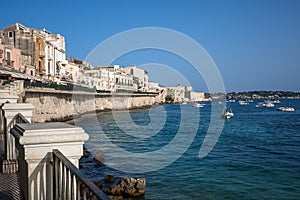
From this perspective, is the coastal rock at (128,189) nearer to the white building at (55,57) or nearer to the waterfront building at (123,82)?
the white building at (55,57)

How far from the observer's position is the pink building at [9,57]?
32.3 meters

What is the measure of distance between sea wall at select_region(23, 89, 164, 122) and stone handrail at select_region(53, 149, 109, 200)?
23.1 m

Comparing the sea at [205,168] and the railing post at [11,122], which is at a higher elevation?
the railing post at [11,122]

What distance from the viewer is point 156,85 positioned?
482 ft

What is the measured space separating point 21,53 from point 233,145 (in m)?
28.1

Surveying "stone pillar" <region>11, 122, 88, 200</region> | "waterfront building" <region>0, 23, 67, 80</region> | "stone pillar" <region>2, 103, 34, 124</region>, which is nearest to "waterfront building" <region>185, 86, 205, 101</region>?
"waterfront building" <region>0, 23, 67, 80</region>

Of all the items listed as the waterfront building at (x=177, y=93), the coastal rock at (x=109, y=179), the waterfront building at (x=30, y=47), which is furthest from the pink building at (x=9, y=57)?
the waterfront building at (x=177, y=93)

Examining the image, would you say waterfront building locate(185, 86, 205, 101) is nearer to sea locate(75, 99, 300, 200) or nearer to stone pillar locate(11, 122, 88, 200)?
sea locate(75, 99, 300, 200)

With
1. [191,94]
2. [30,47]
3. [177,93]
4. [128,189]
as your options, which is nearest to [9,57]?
[30,47]

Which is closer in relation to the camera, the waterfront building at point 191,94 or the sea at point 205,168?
the sea at point 205,168

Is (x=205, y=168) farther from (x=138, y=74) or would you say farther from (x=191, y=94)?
(x=191, y=94)

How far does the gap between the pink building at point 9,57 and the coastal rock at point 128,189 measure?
25342mm

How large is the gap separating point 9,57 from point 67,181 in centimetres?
3533

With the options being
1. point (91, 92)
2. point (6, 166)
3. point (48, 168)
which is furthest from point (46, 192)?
point (91, 92)
